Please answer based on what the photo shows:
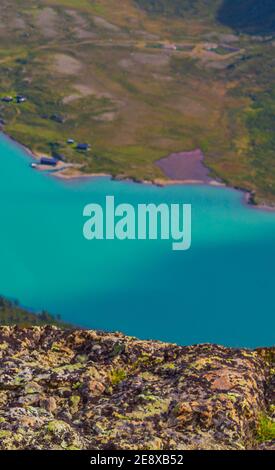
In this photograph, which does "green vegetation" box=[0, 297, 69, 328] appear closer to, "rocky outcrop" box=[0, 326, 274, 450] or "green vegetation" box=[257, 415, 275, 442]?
"rocky outcrop" box=[0, 326, 274, 450]

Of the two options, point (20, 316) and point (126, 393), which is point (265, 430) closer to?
point (126, 393)

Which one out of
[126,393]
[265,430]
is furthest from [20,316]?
[265,430]

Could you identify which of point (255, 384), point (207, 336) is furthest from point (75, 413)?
point (207, 336)

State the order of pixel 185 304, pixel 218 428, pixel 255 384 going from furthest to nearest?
pixel 185 304 → pixel 255 384 → pixel 218 428

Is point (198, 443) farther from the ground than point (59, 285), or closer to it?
closer to it

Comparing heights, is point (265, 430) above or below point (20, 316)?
below

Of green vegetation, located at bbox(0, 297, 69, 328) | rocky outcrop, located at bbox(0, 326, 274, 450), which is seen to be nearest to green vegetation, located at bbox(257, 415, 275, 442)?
rocky outcrop, located at bbox(0, 326, 274, 450)

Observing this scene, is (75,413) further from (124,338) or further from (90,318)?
(90,318)
